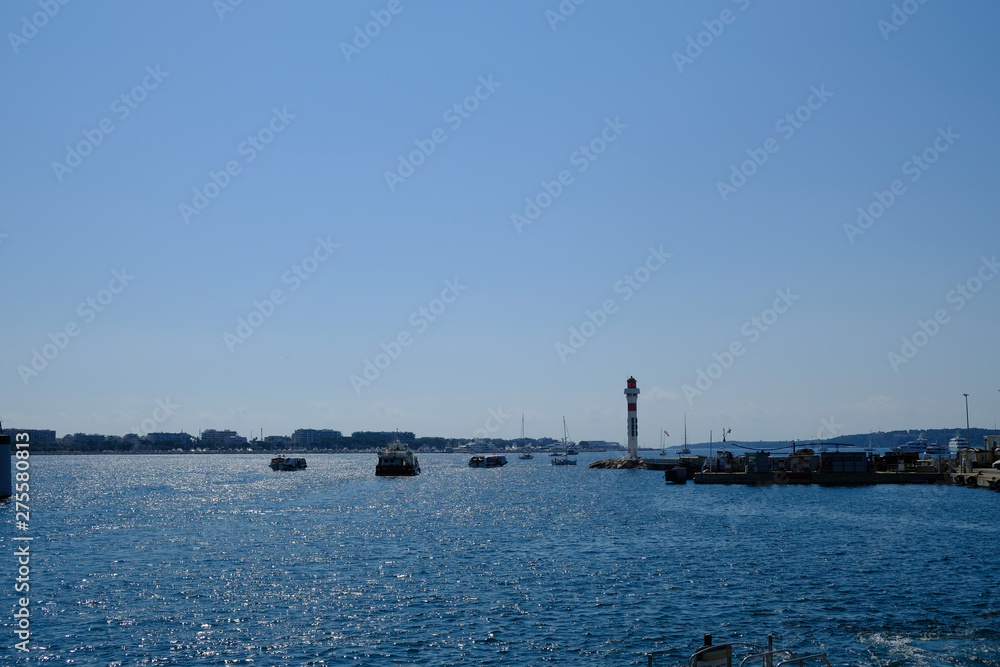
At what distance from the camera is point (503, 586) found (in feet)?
145

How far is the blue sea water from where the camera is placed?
104ft

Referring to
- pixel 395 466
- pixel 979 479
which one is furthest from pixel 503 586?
pixel 395 466

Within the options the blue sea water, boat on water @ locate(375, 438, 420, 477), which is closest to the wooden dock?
the blue sea water

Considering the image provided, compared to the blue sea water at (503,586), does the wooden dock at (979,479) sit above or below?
above

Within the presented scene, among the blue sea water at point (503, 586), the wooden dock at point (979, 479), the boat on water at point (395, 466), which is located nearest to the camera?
the blue sea water at point (503, 586)

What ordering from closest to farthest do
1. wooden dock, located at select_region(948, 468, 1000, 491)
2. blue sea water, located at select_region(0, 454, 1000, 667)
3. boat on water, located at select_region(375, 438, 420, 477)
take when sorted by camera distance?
1. blue sea water, located at select_region(0, 454, 1000, 667)
2. wooden dock, located at select_region(948, 468, 1000, 491)
3. boat on water, located at select_region(375, 438, 420, 477)

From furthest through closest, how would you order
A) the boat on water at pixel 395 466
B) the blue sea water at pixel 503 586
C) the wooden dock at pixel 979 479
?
the boat on water at pixel 395 466, the wooden dock at pixel 979 479, the blue sea water at pixel 503 586

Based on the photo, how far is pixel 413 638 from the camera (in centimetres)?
3328

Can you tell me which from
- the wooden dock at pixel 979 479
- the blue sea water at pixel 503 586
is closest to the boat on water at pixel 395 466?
the blue sea water at pixel 503 586

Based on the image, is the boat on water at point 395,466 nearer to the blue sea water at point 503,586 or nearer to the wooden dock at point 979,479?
the blue sea water at point 503,586

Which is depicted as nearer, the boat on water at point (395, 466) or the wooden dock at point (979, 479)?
the wooden dock at point (979, 479)

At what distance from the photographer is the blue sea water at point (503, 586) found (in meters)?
31.7

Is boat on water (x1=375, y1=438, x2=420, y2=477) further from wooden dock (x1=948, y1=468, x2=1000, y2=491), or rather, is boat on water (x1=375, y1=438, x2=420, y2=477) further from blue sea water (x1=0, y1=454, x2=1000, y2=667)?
wooden dock (x1=948, y1=468, x2=1000, y2=491)

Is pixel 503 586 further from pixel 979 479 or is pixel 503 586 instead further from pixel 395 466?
pixel 395 466
